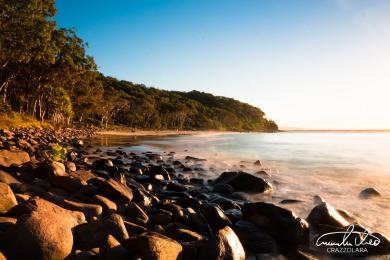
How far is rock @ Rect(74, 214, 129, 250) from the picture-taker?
3686 mm

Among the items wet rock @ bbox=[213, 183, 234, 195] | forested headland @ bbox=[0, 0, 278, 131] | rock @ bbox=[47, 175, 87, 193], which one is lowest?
wet rock @ bbox=[213, 183, 234, 195]

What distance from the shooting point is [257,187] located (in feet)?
32.7

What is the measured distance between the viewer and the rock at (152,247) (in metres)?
3.45

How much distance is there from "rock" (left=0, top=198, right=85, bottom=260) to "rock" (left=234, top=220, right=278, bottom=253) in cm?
308

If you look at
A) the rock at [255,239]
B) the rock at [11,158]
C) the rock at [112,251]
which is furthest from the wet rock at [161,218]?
the rock at [11,158]

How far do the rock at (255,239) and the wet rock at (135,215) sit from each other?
1.75m

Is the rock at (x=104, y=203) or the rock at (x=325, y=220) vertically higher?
the rock at (x=104, y=203)

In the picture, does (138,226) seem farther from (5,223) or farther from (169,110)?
(169,110)

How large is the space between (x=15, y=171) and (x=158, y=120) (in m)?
A: 90.2

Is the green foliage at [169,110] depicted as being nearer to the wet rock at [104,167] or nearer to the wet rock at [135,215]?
the wet rock at [104,167]

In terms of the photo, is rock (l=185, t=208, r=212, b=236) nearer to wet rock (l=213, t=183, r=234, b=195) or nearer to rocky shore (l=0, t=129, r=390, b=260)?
rocky shore (l=0, t=129, r=390, b=260)

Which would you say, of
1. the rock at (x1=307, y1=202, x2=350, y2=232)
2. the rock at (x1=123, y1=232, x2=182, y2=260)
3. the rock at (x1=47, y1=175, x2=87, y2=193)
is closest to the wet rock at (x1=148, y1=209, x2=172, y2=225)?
the rock at (x1=123, y1=232, x2=182, y2=260)

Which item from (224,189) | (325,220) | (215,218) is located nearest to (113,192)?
(215,218)

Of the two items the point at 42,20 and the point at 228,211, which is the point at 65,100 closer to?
→ the point at 42,20
